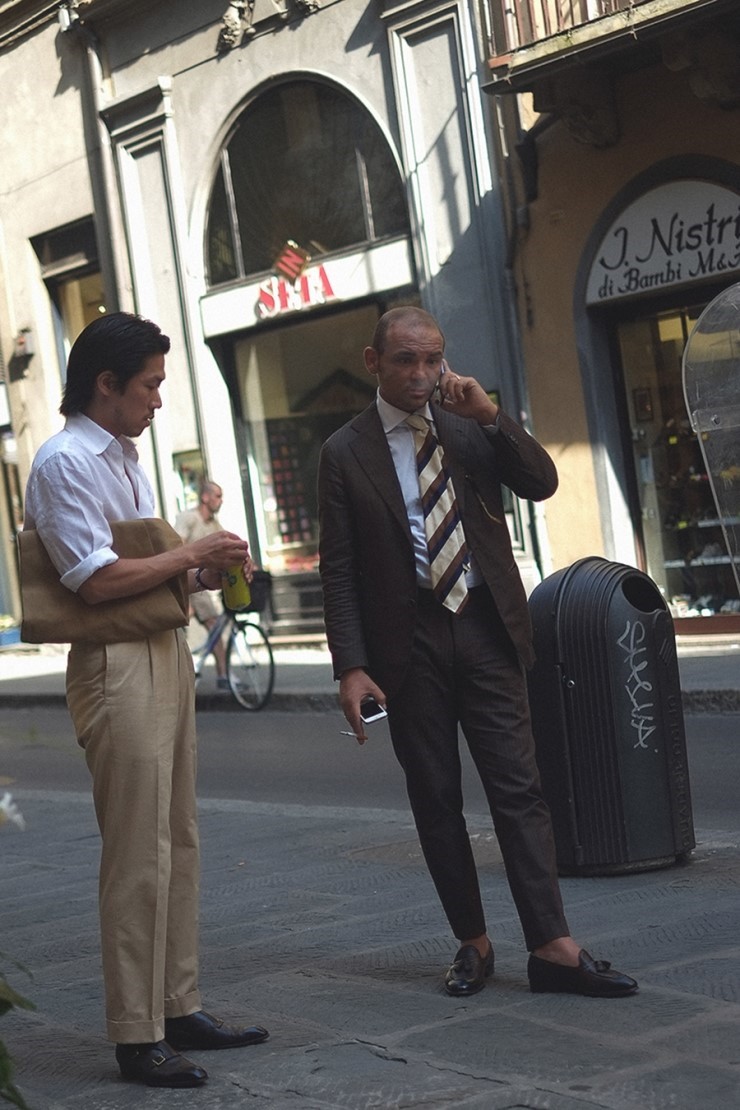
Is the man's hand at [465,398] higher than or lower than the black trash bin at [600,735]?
higher

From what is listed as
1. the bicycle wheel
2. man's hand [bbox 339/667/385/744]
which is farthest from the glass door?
man's hand [bbox 339/667/385/744]

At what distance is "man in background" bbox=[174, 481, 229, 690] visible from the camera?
1462 centimetres

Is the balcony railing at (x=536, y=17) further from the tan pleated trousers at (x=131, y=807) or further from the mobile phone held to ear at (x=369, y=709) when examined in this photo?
the tan pleated trousers at (x=131, y=807)

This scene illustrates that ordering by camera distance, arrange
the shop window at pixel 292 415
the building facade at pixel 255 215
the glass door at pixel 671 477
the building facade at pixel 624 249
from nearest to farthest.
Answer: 1. the building facade at pixel 624 249
2. the glass door at pixel 671 477
3. the building facade at pixel 255 215
4. the shop window at pixel 292 415

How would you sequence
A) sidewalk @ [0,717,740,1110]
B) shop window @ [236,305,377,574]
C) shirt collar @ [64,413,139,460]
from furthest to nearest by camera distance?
shop window @ [236,305,377,574] → shirt collar @ [64,413,139,460] → sidewalk @ [0,717,740,1110]

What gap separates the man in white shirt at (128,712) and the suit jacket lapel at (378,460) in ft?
2.02

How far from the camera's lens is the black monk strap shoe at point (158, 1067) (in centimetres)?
393

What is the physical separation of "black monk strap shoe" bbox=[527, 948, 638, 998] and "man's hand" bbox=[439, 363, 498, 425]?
1.42 m

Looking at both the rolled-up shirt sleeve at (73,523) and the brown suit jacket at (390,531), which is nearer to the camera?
the rolled-up shirt sleeve at (73,523)

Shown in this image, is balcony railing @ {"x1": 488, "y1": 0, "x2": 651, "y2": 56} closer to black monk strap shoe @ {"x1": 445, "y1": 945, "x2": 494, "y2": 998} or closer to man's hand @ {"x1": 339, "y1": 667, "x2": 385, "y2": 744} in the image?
man's hand @ {"x1": 339, "y1": 667, "x2": 385, "y2": 744}

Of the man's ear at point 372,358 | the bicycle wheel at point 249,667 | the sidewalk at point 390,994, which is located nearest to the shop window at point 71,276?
the bicycle wheel at point 249,667

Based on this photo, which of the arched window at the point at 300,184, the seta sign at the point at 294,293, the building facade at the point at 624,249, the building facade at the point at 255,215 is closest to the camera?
the building facade at the point at 624,249

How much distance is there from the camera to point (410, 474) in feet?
15.4

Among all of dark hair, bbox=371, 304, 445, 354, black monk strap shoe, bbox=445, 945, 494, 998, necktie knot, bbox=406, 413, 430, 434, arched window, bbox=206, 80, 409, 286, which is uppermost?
arched window, bbox=206, 80, 409, 286
